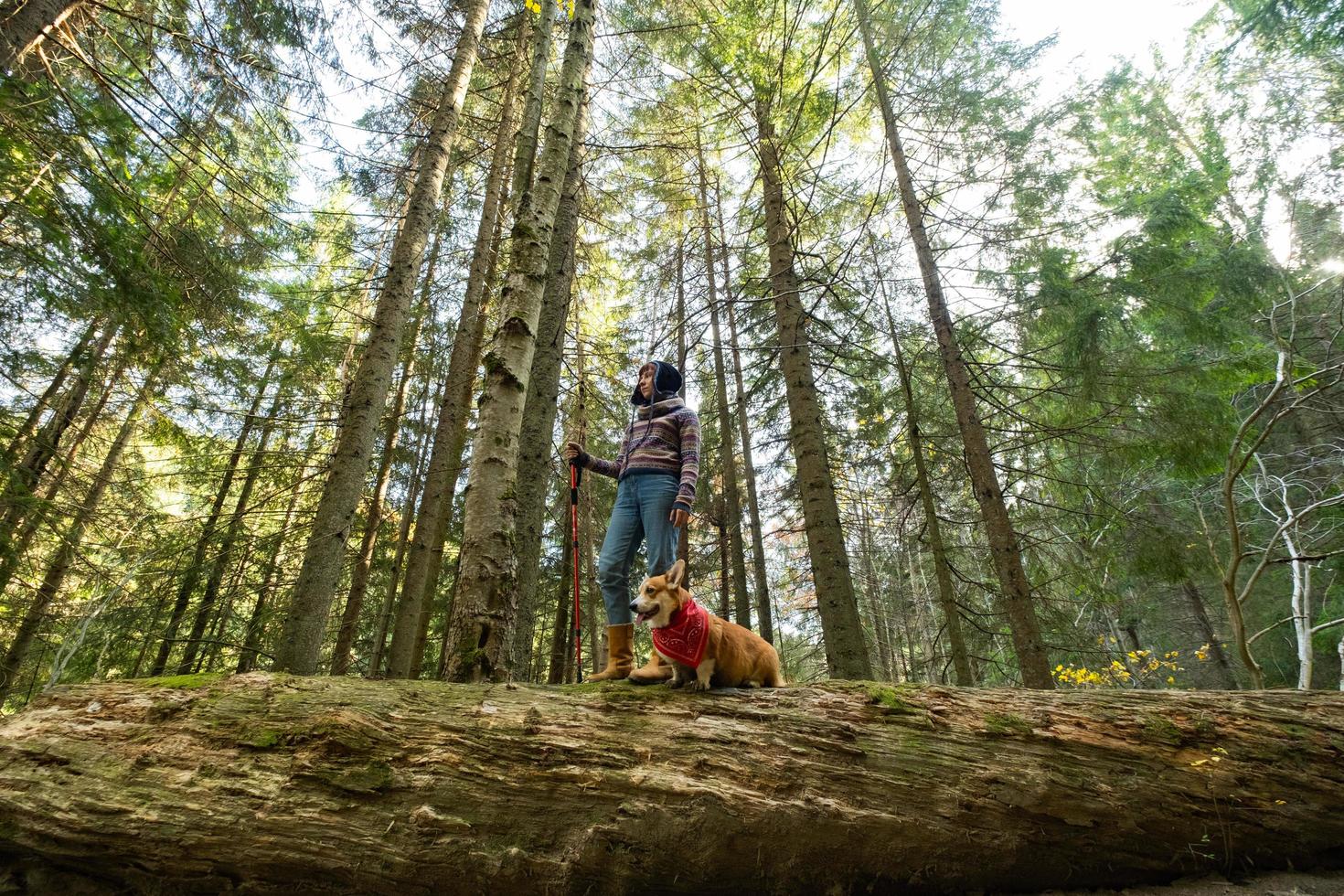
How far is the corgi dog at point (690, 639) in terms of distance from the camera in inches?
126

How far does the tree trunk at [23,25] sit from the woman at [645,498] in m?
6.51

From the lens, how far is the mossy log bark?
2.19 m

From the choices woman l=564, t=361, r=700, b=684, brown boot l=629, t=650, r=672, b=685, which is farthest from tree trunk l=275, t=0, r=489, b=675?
brown boot l=629, t=650, r=672, b=685

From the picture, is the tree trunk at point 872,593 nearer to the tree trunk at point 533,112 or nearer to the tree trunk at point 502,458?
the tree trunk at point 533,112

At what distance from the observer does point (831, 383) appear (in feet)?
38.0

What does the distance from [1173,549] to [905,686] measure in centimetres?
706

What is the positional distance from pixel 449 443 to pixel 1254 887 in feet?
32.3

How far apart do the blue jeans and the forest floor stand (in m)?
2.87

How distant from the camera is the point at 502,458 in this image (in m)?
4.01

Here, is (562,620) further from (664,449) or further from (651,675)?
(651,675)

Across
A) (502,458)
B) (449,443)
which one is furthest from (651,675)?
(449,443)

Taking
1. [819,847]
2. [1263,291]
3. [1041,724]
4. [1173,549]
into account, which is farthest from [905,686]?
[1263,291]

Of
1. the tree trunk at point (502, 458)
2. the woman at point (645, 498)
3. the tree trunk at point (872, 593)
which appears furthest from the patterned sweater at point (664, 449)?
the tree trunk at point (872, 593)

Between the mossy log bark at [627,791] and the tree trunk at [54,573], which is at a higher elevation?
the tree trunk at [54,573]
